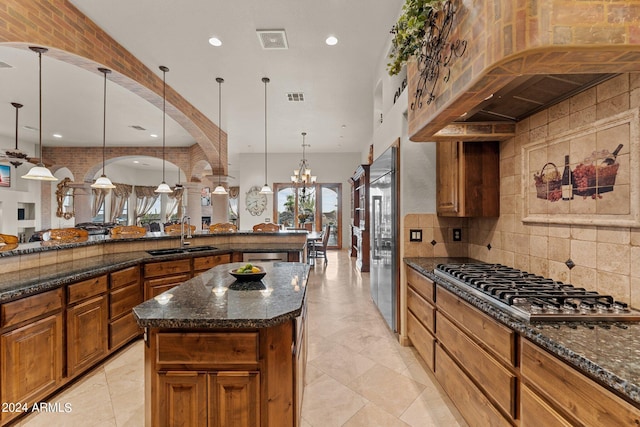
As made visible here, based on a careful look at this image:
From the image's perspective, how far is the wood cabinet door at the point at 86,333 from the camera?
2.24 m

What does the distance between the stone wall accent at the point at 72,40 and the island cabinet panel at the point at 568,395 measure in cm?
423

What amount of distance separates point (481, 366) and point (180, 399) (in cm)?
156

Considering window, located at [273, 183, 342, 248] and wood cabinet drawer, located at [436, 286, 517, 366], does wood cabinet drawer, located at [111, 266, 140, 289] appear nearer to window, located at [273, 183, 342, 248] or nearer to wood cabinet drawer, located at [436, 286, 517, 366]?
wood cabinet drawer, located at [436, 286, 517, 366]

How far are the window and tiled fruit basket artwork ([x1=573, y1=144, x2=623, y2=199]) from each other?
8160mm

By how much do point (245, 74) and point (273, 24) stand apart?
128 centimetres

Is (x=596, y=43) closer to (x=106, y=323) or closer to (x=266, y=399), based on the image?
(x=266, y=399)

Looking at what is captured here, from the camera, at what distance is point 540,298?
1418mm

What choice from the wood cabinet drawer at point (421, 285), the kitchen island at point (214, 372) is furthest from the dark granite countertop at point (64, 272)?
the wood cabinet drawer at point (421, 285)

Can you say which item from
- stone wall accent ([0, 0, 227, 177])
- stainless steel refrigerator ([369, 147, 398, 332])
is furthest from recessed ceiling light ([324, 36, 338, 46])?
stone wall accent ([0, 0, 227, 177])

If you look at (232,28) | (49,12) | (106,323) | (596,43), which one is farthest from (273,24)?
(106,323)

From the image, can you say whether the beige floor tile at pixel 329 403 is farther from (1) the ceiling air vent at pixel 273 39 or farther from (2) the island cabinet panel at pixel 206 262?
(1) the ceiling air vent at pixel 273 39

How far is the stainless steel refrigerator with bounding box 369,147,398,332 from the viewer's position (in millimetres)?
3004

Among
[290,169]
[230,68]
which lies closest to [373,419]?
[230,68]

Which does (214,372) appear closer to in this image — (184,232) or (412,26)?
(412,26)
